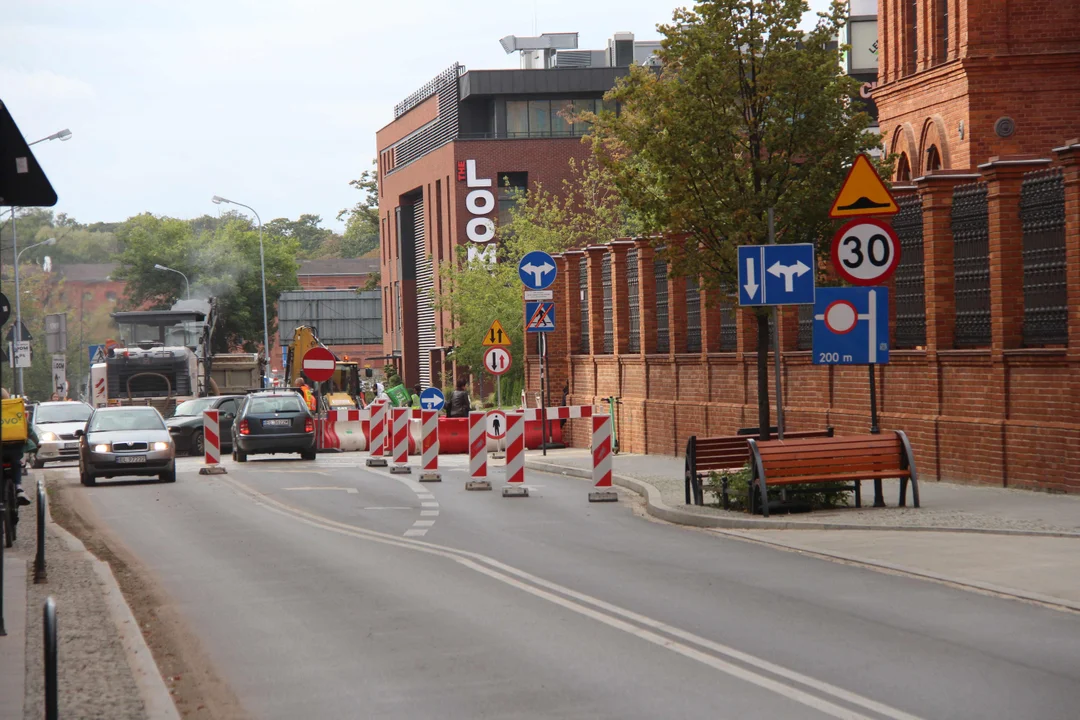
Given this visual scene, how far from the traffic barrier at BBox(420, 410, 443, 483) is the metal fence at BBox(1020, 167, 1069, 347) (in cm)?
1079

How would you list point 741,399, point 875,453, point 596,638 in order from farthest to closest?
point 741,399 < point 875,453 < point 596,638

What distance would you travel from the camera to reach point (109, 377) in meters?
45.8

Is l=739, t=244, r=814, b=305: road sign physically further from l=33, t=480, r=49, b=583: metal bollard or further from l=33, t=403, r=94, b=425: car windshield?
l=33, t=403, r=94, b=425: car windshield

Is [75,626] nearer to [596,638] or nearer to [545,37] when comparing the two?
[596,638]

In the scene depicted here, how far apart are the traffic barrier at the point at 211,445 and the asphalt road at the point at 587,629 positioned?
12.0 metres

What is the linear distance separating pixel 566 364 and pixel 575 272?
238cm

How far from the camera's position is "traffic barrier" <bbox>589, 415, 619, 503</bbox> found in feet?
69.1

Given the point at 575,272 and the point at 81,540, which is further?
the point at 575,272

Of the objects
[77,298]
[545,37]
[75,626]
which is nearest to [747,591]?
[75,626]

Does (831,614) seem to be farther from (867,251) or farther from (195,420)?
(195,420)

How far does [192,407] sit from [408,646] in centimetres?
3095

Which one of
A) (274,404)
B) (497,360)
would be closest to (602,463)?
(497,360)

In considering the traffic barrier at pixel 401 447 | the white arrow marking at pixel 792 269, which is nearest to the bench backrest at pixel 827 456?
the white arrow marking at pixel 792 269

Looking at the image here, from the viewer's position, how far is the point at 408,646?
9820 mm
